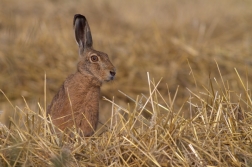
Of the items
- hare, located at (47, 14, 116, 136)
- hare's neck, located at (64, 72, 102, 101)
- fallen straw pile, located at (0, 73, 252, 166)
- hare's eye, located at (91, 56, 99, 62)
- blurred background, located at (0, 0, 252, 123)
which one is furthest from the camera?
blurred background, located at (0, 0, 252, 123)

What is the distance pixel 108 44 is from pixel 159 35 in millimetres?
829

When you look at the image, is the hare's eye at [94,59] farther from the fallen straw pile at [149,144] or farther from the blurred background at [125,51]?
the blurred background at [125,51]

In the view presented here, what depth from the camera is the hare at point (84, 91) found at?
15.6 ft

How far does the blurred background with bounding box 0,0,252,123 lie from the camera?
823cm

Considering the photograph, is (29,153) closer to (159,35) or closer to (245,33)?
(159,35)

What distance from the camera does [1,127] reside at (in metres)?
3.99

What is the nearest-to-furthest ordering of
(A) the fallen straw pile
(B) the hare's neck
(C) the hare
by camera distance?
1. (A) the fallen straw pile
2. (C) the hare
3. (B) the hare's neck

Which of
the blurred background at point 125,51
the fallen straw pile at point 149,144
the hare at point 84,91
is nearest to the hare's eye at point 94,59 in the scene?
the hare at point 84,91

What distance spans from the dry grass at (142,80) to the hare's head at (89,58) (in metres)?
0.38

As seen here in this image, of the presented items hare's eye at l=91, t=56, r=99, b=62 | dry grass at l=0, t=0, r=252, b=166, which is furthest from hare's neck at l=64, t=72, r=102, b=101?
dry grass at l=0, t=0, r=252, b=166

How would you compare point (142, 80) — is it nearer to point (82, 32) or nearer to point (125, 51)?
point (125, 51)

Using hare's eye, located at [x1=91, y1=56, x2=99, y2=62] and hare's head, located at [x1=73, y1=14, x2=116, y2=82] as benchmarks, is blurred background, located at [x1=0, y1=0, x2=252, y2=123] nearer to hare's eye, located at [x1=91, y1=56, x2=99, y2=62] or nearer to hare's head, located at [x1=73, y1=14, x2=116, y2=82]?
hare's head, located at [x1=73, y1=14, x2=116, y2=82]

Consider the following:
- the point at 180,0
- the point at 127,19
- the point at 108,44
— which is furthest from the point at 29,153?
the point at 180,0

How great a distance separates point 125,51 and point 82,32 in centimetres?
368
